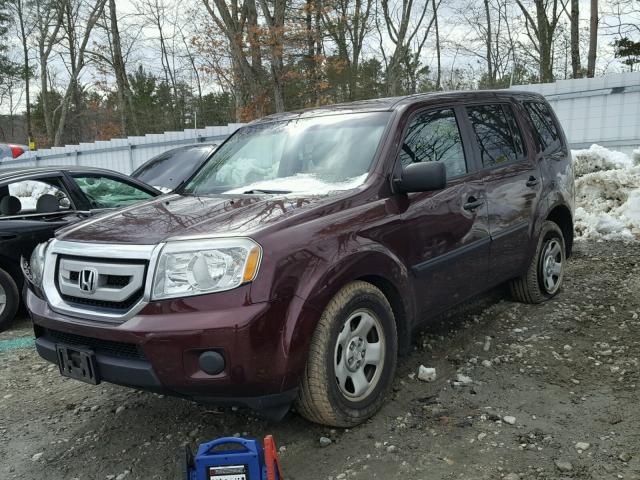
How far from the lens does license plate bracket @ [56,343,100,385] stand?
287cm

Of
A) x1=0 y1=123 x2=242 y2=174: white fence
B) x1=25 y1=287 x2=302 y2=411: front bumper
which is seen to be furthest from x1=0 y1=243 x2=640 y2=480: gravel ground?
x1=0 y1=123 x2=242 y2=174: white fence

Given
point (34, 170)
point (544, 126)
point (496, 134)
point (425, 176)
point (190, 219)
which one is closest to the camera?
point (190, 219)

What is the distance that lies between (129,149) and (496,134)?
46.3 feet

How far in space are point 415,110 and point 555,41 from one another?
27919mm

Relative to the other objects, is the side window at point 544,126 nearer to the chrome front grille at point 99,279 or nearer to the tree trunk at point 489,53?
the chrome front grille at point 99,279

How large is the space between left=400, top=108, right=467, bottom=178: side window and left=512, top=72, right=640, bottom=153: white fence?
6806 millimetres

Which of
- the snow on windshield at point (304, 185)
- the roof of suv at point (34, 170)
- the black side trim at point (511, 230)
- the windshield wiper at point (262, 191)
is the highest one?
the roof of suv at point (34, 170)

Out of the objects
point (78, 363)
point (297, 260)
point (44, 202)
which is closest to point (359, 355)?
point (297, 260)

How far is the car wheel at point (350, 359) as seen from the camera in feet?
9.49

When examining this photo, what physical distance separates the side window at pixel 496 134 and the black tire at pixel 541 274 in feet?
2.64

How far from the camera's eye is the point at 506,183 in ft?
14.4

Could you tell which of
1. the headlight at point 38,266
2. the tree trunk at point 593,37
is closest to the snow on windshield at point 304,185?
the headlight at point 38,266

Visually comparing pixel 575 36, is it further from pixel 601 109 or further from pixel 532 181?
pixel 532 181

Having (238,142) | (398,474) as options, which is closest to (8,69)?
(238,142)
